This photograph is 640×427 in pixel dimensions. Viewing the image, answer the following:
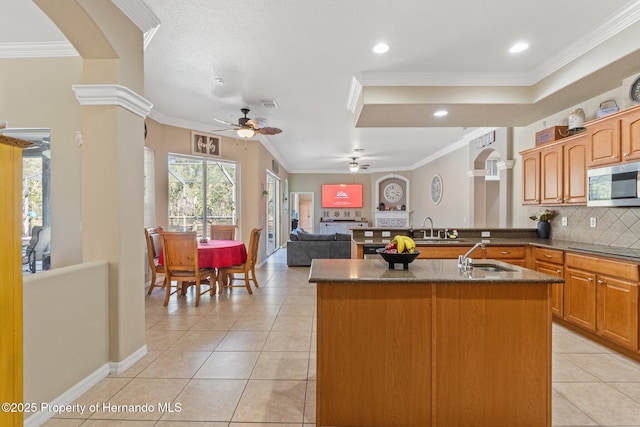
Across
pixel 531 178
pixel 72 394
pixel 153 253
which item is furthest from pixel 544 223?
pixel 153 253

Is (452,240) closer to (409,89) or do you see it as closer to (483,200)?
(409,89)

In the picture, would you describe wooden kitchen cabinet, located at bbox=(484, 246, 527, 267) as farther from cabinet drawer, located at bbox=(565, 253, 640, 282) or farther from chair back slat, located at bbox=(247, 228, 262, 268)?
chair back slat, located at bbox=(247, 228, 262, 268)

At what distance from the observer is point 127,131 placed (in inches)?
99.8

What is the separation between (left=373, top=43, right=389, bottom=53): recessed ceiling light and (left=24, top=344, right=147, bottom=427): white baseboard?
3.58m

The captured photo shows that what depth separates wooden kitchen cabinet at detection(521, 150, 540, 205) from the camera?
4.14 metres

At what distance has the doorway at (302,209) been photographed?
484 inches

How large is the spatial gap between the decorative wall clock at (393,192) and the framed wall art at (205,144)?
7305mm

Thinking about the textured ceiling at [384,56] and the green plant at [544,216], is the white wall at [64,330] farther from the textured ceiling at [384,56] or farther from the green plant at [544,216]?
the green plant at [544,216]

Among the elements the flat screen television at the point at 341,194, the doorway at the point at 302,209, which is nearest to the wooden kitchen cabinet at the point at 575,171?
the flat screen television at the point at 341,194

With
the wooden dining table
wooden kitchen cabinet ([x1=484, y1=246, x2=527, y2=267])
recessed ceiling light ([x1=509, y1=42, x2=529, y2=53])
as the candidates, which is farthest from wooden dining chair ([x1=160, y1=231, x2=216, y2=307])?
recessed ceiling light ([x1=509, y1=42, x2=529, y2=53])

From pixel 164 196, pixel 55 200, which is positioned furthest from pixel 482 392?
pixel 164 196

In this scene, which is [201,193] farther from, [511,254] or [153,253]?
[511,254]

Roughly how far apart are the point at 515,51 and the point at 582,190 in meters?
1.70

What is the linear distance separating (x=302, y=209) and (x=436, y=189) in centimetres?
684
